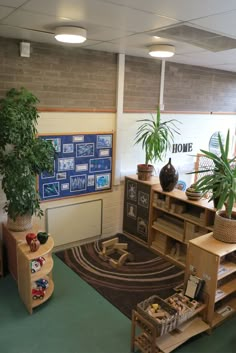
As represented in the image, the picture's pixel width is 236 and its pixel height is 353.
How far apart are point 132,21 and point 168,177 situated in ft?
6.95

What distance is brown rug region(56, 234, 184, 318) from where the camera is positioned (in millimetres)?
3459

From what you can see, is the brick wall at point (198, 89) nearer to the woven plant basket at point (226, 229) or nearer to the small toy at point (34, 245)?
the woven plant basket at point (226, 229)

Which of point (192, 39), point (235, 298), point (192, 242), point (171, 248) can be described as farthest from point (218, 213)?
point (192, 39)

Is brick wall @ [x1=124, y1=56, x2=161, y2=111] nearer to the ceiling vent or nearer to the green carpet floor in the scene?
the ceiling vent

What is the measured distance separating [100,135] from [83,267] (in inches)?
71.7

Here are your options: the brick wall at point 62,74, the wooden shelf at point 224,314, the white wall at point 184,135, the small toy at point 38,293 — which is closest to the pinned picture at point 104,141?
the white wall at point 184,135

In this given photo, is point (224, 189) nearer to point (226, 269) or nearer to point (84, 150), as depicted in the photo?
point (226, 269)

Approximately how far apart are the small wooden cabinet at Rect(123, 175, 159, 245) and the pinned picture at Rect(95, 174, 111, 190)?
31cm

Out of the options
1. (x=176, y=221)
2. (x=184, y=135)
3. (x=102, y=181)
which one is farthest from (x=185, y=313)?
(x=184, y=135)

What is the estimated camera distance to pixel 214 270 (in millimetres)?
2824

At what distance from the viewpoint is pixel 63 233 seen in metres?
4.36

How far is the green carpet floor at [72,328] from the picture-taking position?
274 cm

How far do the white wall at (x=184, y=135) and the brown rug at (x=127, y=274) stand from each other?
1.33m

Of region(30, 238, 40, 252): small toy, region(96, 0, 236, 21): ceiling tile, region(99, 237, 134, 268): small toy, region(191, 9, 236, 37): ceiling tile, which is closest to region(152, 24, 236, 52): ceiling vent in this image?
region(191, 9, 236, 37): ceiling tile
